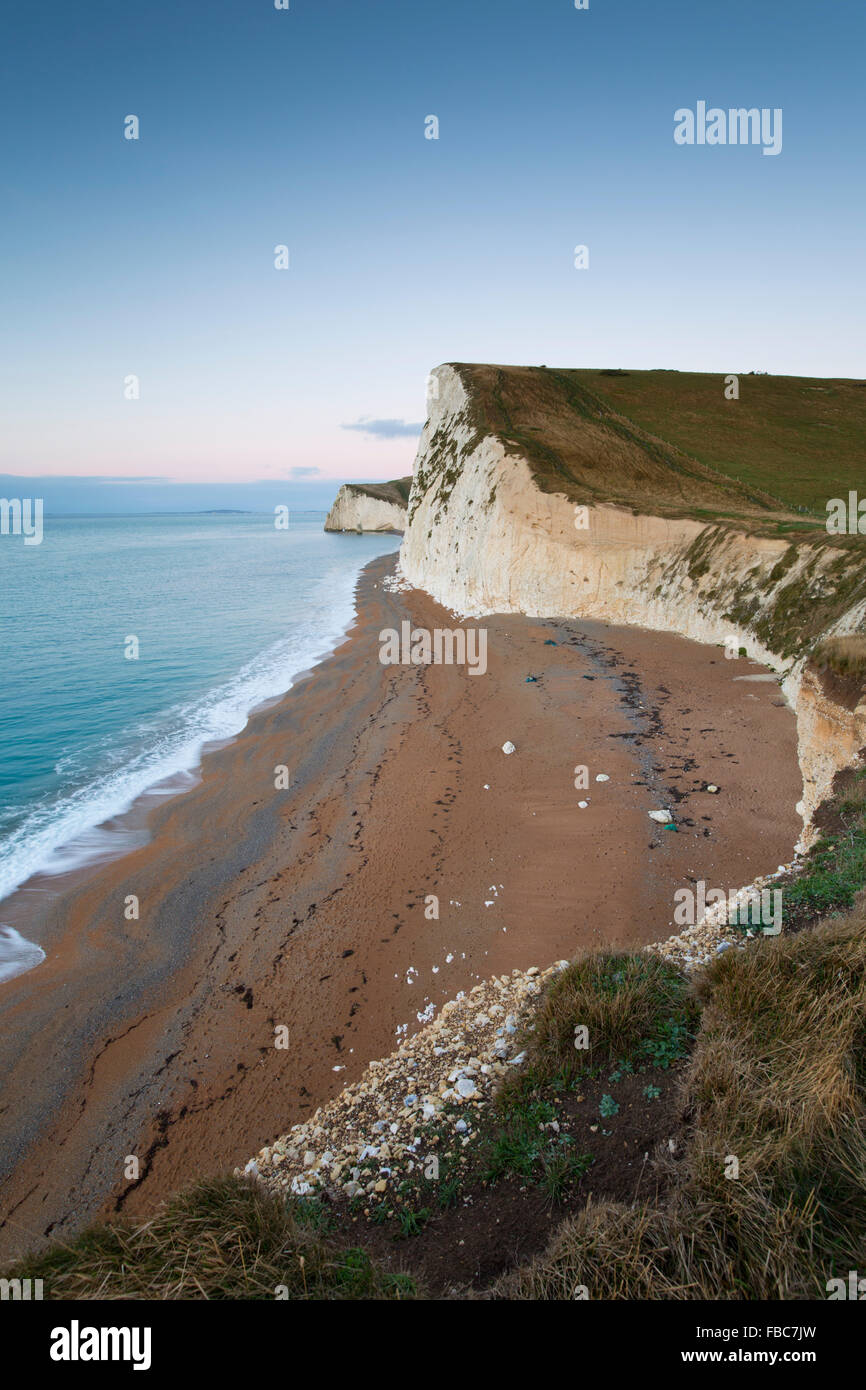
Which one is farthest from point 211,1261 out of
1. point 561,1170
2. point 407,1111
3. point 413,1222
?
point 407,1111

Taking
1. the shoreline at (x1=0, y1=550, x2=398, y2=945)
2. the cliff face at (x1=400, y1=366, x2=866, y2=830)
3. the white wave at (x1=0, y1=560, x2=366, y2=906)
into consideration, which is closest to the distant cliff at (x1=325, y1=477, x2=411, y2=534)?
the cliff face at (x1=400, y1=366, x2=866, y2=830)

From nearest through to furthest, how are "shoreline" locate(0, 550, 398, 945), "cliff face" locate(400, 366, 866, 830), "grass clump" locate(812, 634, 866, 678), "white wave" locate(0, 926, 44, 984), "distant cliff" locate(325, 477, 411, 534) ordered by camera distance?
1. "white wave" locate(0, 926, 44, 984)
2. "grass clump" locate(812, 634, 866, 678)
3. "shoreline" locate(0, 550, 398, 945)
4. "cliff face" locate(400, 366, 866, 830)
5. "distant cliff" locate(325, 477, 411, 534)

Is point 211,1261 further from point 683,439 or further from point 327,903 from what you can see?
point 683,439

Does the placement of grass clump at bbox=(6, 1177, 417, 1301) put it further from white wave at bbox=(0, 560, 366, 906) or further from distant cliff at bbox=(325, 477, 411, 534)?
distant cliff at bbox=(325, 477, 411, 534)

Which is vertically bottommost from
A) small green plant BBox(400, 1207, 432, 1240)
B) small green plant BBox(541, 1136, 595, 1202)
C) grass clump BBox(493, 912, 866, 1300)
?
small green plant BBox(400, 1207, 432, 1240)

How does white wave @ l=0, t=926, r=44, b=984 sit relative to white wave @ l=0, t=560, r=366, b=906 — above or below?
below

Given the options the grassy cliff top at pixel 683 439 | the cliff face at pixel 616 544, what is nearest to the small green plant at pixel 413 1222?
the cliff face at pixel 616 544
